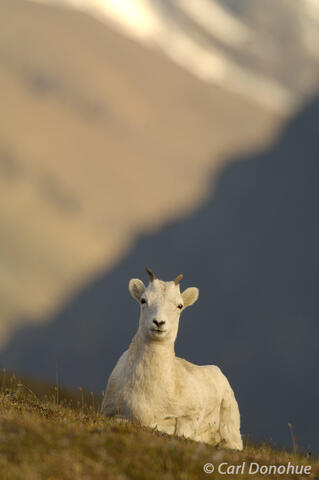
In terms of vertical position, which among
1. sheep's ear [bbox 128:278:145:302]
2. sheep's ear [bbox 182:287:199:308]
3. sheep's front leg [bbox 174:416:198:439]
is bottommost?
sheep's front leg [bbox 174:416:198:439]

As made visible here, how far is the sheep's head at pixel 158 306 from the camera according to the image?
1068 centimetres

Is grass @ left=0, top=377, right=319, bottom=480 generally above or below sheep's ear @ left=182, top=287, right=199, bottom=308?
below

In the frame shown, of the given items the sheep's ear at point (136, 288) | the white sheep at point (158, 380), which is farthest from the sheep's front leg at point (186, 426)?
the sheep's ear at point (136, 288)

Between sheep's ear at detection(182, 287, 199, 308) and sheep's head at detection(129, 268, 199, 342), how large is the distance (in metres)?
0.34

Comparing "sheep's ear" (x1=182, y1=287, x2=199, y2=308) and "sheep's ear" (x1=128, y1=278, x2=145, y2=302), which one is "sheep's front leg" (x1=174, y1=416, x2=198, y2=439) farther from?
"sheep's ear" (x1=128, y1=278, x2=145, y2=302)

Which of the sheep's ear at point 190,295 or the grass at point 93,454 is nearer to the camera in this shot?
the grass at point 93,454

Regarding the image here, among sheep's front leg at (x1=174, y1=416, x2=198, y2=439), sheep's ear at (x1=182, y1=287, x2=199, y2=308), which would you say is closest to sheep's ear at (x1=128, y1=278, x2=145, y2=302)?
sheep's ear at (x1=182, y1=287, x2=199, y2=308)

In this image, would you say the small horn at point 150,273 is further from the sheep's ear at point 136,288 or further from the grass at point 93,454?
the grass at point 93,454

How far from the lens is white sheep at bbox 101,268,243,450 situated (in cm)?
1088

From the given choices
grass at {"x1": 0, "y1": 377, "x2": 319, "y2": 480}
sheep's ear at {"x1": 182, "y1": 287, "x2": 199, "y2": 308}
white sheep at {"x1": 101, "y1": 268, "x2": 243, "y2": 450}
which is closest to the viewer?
grass at {"x1": 0, "y1": 377, "x2": 319, "y2": 480}

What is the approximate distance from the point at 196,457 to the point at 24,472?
2144 millimetres

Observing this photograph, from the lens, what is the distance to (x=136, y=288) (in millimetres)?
11695

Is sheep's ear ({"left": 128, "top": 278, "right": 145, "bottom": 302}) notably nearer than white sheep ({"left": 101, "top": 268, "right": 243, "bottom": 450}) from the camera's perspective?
No

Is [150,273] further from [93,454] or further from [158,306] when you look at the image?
[93,454]
